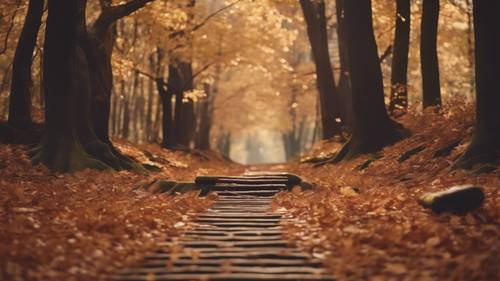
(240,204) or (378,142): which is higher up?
(378,142)

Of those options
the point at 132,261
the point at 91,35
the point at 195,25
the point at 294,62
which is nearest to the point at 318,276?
the point at 132,261

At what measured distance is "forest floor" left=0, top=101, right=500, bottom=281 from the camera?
5258 mm

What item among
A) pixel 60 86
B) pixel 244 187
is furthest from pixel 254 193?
pixel 60 86

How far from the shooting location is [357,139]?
16.2 metres

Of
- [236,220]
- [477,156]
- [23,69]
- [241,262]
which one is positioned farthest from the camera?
[23,69]

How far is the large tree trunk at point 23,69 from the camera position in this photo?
53.5ft

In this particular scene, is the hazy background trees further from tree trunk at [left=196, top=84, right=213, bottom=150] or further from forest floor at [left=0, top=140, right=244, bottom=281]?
forest floor at [left=0, top=140, right=244, bottom=281]

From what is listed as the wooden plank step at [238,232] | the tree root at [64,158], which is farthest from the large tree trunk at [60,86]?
the wooden plank step at [238,232]

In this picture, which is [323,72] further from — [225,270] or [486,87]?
[225,270]

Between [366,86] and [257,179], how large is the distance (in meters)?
5.20

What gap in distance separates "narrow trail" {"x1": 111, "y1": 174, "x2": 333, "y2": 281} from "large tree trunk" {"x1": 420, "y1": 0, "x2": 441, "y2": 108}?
377 inches

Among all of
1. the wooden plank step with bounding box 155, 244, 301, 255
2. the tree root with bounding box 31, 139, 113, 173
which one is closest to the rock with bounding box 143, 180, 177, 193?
the tree root with bounding box 31, 139, 113, 173

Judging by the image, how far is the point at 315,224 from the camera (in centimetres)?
741

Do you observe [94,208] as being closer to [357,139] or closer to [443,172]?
[443,172]
